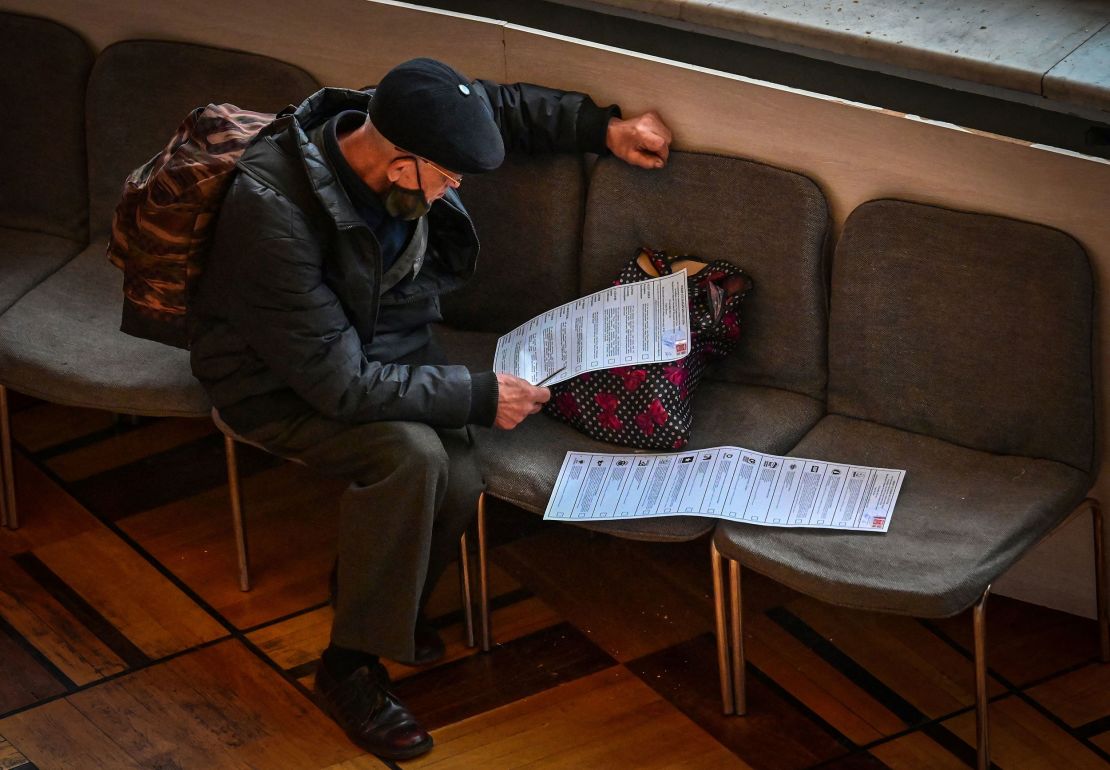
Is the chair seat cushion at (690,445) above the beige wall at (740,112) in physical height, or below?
below

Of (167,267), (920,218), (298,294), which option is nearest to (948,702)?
(920,218)

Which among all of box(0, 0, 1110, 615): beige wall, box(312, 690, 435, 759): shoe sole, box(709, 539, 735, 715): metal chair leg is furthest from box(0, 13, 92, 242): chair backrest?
box(709, 539, 735, 715): metal chair leg

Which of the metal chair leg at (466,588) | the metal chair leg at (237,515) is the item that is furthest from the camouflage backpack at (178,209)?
the metal chair leg at (466,588)

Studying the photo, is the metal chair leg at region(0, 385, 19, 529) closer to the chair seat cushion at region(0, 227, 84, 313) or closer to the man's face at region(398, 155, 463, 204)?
the chair seat cushion at region(0, 227, 84, 313)

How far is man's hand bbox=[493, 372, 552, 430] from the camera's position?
2625 mm

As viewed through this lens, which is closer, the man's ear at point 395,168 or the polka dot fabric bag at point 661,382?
the man's ear at point 395,168

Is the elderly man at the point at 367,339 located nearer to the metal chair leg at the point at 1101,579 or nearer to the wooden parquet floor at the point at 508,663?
the wooden parquet floor at the point at 508,663

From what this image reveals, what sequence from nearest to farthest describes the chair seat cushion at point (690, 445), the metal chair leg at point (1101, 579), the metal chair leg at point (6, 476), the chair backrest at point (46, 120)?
the chair seat cushion at point (690, 445)
the metal chair leg at point (1101, 579)
the metal chair leg at point (6, 476)
the chair backrest at point (46, 120)

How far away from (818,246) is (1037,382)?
17.7 inches

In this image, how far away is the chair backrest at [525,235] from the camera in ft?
9.59

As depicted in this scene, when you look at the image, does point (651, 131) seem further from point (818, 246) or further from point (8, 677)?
point (8, 677)

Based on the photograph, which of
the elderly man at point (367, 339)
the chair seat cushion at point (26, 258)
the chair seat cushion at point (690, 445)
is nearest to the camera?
the elderly man at point (367, 339)

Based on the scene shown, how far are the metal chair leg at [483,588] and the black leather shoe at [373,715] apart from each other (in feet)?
0.76

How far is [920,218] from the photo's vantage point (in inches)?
103
